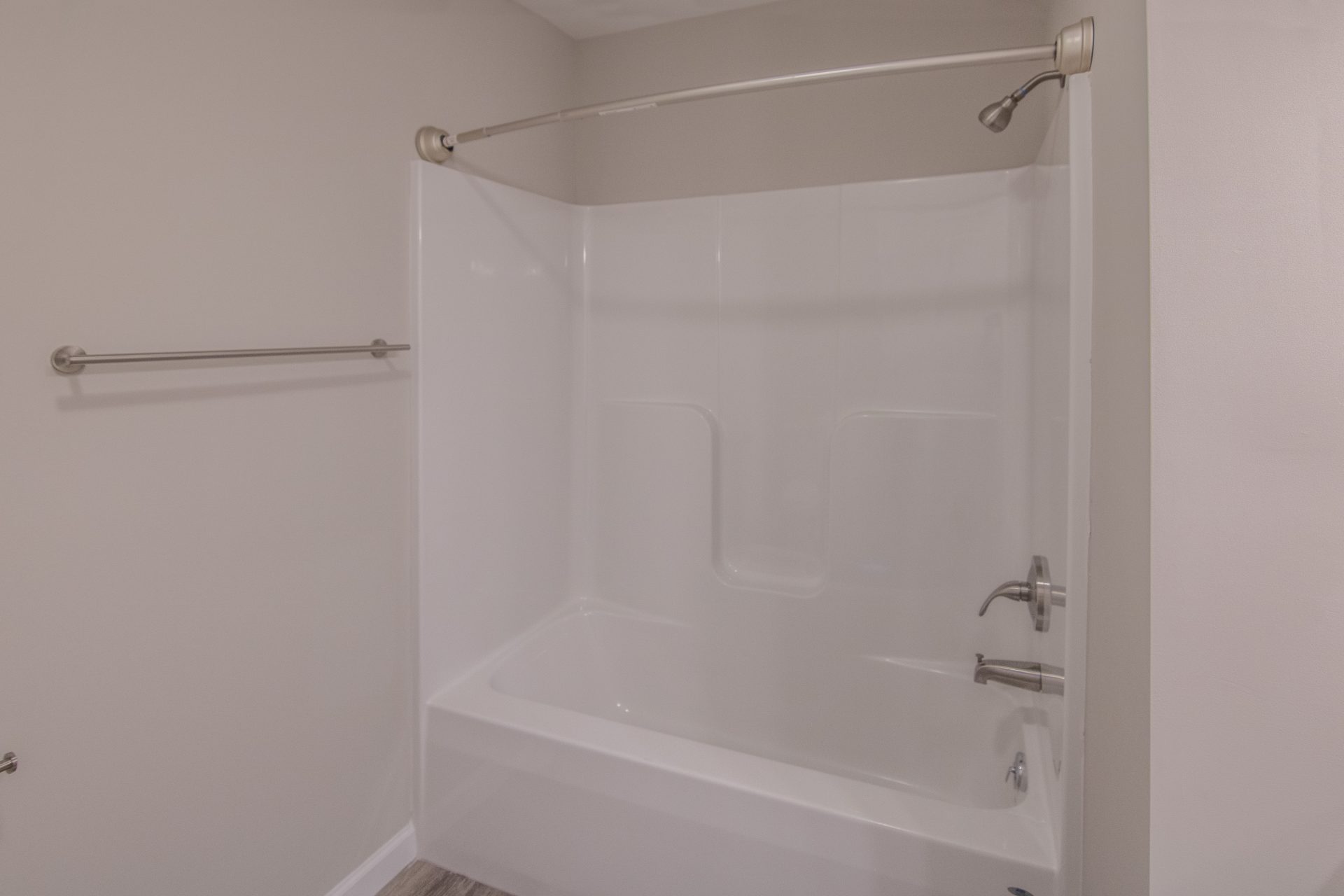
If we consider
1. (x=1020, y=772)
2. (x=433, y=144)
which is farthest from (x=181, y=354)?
(x=1020, y=772)

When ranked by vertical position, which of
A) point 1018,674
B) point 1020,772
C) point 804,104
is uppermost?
point 804,104

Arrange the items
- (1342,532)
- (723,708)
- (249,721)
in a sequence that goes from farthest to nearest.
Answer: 1. (723,708)
2. (249,721)
3. (1342,532)

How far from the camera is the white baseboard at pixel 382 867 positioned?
5.68 feet

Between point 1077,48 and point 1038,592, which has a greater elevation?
point 1077,48

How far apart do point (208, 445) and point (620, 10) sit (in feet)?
6.07

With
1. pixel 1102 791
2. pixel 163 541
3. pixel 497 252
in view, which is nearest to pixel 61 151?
pixel 163 541

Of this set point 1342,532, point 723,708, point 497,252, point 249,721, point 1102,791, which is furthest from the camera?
point 723,708

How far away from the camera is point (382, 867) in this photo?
1813mm

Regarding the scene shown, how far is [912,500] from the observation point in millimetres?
2119

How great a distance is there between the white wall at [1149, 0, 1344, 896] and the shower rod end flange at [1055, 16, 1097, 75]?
1.60 feet

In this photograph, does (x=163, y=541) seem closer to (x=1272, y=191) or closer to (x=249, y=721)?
(x=249, y=721)

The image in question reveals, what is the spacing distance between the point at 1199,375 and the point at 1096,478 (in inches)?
16.3

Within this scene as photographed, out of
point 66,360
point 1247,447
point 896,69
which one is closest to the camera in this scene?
point 1247,447

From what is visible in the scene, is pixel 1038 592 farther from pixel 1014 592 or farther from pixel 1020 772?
pixel 1020 772
